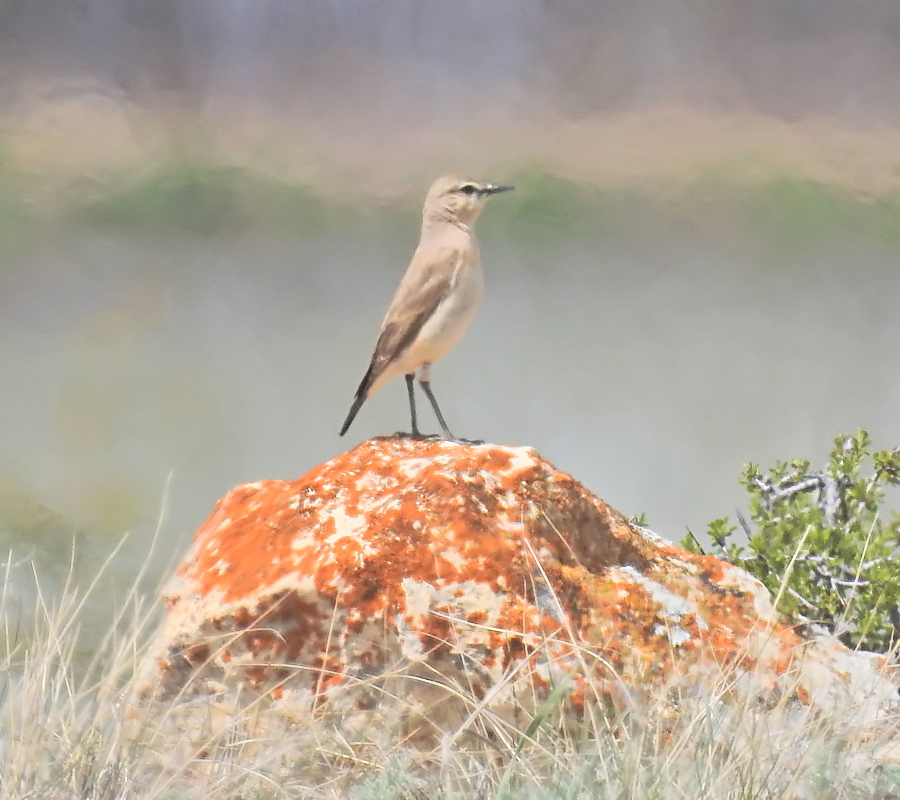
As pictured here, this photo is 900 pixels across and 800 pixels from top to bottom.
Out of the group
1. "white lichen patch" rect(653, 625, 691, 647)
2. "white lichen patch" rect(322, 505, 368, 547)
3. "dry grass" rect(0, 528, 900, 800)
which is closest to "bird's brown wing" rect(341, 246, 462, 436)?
"white lichen patch" rect(322, 505, 368, 547)

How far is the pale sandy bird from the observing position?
15.8 ft

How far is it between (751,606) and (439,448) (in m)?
1.26

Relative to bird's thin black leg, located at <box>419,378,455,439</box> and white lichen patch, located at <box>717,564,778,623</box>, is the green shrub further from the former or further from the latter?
bird's thin black leg, located at <box>419,378,455,439</box>

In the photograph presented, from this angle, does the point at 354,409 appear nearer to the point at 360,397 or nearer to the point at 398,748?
the point at 360,397

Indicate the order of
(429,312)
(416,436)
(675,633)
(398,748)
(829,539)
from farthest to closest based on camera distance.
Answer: (829,539), (429,312), (416,436), (675,633), (398,748)

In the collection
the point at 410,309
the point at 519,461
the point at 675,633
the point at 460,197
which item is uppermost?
the point at 460,197

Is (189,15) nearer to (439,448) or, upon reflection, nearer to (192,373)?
(192,373)

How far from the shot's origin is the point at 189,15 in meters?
5.72

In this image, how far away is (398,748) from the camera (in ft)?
11.2

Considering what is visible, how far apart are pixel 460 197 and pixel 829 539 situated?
7.53 feet

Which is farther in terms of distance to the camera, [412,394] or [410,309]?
[412,394]

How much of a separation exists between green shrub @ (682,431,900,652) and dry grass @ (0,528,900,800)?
125 cm

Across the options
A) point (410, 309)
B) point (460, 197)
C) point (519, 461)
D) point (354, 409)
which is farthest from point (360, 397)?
point (519, 461)

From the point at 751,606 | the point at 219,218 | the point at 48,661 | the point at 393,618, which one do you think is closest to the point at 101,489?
the point at 219,218
